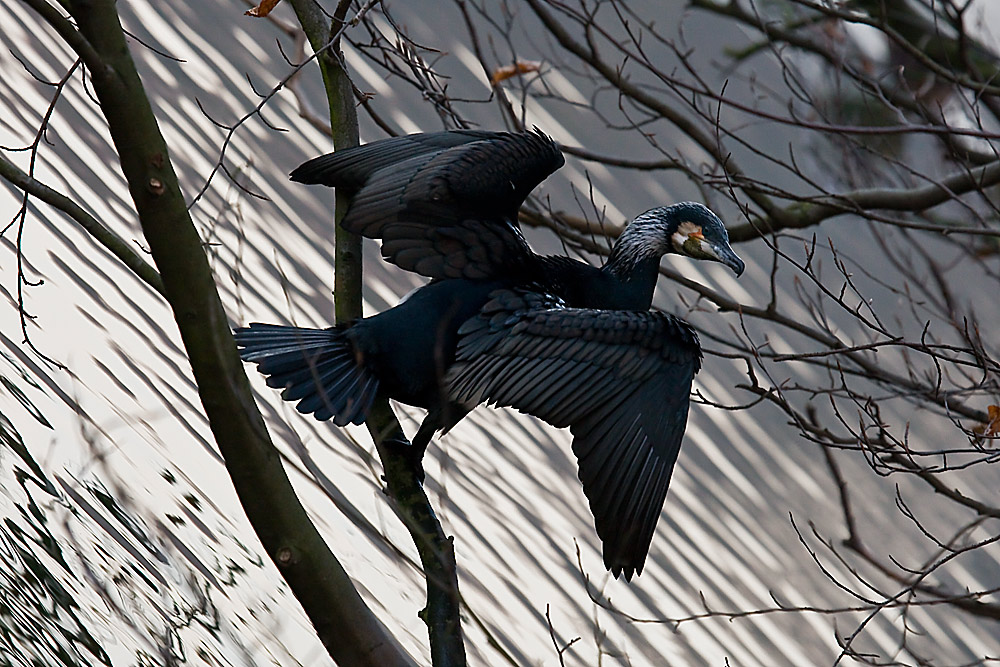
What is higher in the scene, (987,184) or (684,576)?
(987,184)

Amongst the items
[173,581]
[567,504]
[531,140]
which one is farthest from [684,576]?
[173,581]

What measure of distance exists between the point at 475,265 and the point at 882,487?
3.31 meters

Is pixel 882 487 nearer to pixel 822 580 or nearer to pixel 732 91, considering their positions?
pixel 822 580

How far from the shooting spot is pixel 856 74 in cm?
273

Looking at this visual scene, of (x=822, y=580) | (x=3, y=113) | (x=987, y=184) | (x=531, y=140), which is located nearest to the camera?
(x=531, y=140)

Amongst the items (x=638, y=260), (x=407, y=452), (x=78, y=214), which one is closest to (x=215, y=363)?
(x=78, y=214)

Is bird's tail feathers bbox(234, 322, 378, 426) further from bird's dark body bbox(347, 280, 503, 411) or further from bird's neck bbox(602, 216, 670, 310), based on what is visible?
bird's neck bbox(602, 216, 670, 310)

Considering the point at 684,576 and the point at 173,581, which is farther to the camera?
the point at 684,576

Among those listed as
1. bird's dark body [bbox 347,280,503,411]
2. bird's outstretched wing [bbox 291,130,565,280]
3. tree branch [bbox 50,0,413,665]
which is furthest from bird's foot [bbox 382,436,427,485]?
tree branch [bbox 50,0,413,665]

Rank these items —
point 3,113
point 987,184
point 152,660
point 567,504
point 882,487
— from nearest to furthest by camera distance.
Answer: point 152,660, point 987,184, point 3,113, point 567,504, point 882,487

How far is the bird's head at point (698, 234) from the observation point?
2373mm

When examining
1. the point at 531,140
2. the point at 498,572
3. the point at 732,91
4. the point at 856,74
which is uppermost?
the point at 732,91

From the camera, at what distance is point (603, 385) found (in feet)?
6.57

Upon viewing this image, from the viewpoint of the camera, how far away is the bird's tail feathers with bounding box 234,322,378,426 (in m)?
2.02
